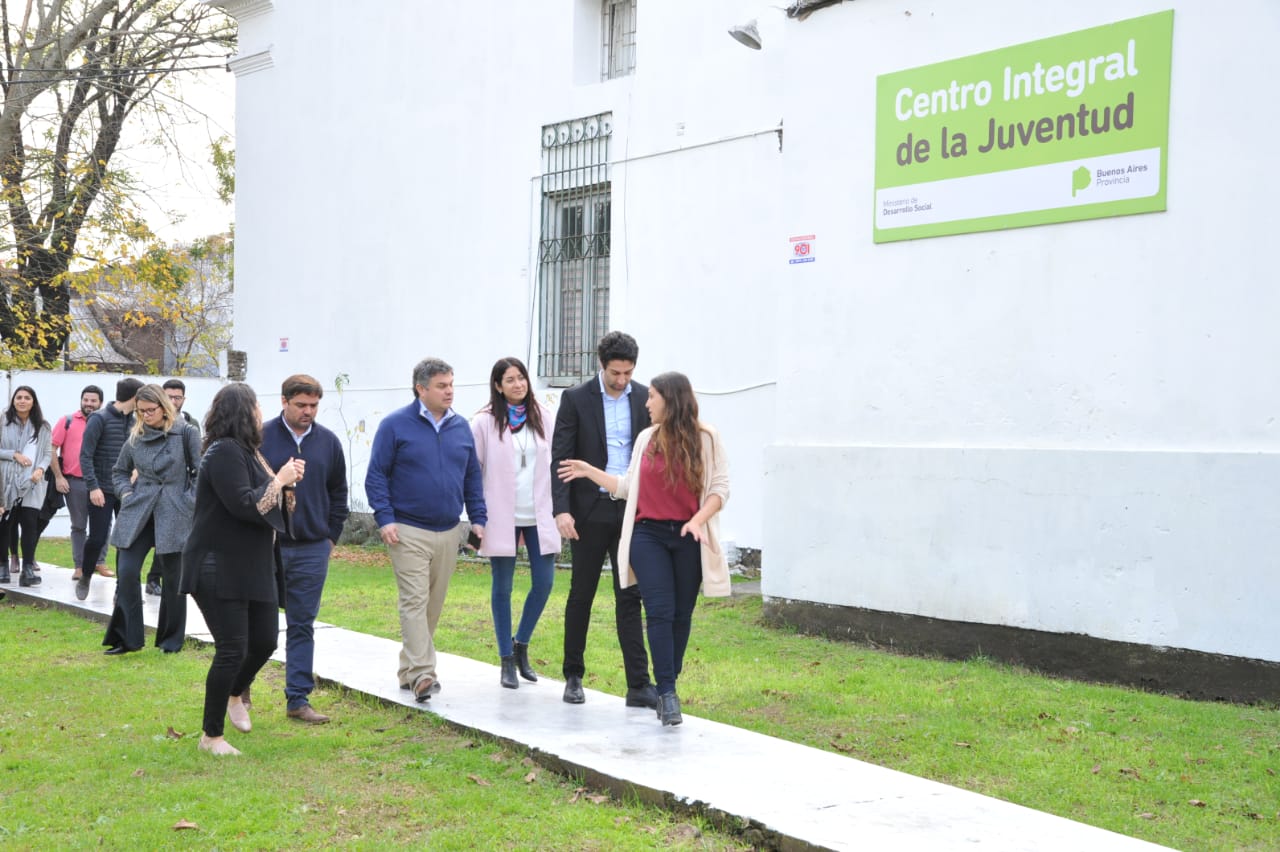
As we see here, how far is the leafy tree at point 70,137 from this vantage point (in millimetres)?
19312

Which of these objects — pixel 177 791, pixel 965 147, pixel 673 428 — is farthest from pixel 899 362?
pixel 177 791

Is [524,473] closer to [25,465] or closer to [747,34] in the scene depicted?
[747,34]

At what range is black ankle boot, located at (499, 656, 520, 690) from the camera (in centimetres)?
766

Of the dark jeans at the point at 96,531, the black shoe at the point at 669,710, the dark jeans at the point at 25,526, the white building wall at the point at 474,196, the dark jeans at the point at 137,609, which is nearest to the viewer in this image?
the black shoe at the point at 669,710

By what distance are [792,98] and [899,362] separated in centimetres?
229

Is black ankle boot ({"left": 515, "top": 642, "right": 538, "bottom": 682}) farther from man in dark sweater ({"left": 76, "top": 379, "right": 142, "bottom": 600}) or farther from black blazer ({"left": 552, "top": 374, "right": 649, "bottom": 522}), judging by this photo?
man in dark sweater ({"left": 76, "top": 379, "right": 142, "bottom": 600})

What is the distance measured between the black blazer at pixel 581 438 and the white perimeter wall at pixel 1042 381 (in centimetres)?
267

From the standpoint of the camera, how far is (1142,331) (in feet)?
26.2

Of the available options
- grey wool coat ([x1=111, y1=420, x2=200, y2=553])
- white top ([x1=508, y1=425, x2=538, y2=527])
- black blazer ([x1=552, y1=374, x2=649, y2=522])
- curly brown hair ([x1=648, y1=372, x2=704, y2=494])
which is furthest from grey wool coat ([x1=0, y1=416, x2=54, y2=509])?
curly brown hair ([x1=648, y1=372, x2=704, y2=494])

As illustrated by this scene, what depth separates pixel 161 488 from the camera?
916 centimetres

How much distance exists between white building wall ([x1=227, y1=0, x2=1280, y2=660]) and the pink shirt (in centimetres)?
423

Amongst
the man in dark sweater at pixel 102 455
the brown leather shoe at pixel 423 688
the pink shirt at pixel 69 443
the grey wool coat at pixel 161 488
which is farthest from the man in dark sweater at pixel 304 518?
the pink shirt at pixel 69 443

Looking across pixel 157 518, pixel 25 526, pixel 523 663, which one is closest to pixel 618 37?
pixel 157 518

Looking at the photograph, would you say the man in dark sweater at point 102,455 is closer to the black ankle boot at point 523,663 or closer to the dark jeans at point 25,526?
the dark jeans at point 25,526
